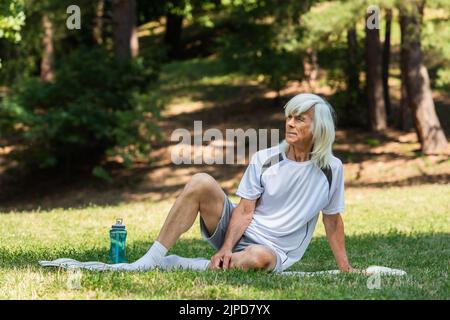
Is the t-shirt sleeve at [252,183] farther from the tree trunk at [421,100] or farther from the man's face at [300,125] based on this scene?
the tree trunk at [421,100]

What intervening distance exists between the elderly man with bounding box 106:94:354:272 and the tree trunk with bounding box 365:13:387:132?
15.0 m

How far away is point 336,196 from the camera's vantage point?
22.4 ft

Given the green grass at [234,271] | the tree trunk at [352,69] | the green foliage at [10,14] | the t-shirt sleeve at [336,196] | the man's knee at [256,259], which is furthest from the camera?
the tree trunk at [352,69]

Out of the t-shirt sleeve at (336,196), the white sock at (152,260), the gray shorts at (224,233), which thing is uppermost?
the t-shirt sleeve at (336,196)

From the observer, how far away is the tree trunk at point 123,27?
23.0 m

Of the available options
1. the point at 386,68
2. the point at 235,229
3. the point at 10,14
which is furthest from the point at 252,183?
the point at 386,68

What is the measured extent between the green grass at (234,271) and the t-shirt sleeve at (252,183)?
680mm

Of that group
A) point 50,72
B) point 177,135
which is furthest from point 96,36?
point 177,135

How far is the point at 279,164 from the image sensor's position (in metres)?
6.79

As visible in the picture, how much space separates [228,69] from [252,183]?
62.6ft

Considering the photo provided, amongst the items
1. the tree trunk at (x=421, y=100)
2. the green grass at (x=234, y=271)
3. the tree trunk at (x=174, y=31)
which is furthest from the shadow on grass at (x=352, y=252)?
the tree trunk at (x=174, y=31)

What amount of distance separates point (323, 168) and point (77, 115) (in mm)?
14514
